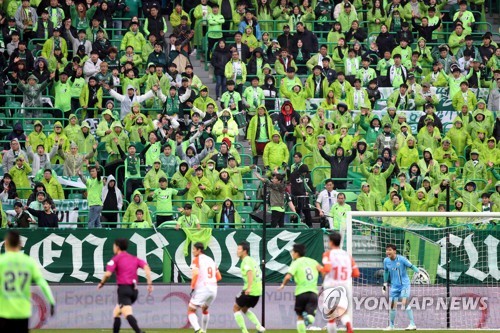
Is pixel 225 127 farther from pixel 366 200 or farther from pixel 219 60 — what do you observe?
pixel 366 200

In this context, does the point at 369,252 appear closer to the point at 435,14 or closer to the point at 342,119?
the point at 342,119

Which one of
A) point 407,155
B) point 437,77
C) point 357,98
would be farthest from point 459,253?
point 437,77

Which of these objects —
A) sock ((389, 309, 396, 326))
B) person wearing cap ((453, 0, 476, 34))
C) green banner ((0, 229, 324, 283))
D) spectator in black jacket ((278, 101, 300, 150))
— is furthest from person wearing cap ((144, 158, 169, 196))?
person wearing cap ((453, 0, 476, 34))

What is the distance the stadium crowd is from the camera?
30.5 m

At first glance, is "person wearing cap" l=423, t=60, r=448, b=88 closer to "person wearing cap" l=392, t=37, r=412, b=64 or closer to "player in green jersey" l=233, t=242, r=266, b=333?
"person wearing cap" l=392, t=37, r=412, b=64

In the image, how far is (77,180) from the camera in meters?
Result: 31.1

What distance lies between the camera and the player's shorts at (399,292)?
26.5 meters

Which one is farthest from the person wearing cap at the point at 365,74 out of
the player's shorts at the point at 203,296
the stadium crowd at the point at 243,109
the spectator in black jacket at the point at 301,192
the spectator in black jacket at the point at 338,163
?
the player's shorts at the point at 203,296

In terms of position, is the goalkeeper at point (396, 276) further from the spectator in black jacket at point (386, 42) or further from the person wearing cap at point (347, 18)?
the person wearing cap at point (347, 18)

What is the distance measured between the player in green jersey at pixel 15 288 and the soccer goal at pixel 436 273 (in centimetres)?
1127

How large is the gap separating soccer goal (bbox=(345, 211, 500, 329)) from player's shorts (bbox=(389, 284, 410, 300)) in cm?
50

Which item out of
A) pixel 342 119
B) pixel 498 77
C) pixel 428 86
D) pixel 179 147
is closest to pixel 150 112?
pixel 179 147

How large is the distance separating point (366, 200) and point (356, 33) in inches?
327

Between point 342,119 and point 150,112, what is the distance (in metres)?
5.26
